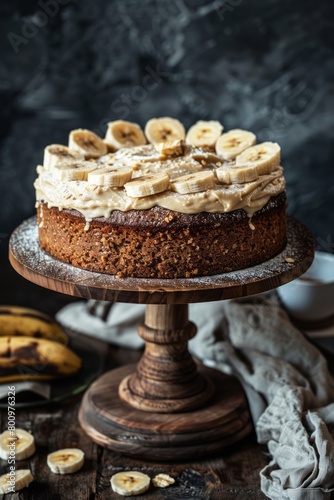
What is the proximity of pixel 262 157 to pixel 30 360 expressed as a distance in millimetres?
952

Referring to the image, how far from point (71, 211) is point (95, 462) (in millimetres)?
684

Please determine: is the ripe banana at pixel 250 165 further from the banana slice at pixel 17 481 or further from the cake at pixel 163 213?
the banana slice at pixel 17 481

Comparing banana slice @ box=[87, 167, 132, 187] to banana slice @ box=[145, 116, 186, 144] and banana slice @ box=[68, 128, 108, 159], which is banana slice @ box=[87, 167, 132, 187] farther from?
banana slice @ box=[145, 116, 186, 144]

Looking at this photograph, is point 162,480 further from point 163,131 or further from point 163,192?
point 163,131

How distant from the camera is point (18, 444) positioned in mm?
2314

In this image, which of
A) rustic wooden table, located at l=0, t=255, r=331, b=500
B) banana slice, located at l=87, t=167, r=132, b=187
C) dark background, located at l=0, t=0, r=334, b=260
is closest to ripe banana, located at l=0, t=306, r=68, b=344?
rustic wooden table, located at l=0, t=255, r=331, b=500

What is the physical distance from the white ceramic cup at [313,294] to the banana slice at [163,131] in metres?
0.64

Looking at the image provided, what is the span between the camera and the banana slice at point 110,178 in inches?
84.2

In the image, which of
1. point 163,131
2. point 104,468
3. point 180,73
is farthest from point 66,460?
point 180,73

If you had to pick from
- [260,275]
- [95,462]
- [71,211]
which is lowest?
[95,462]

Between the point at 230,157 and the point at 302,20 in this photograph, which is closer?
the point at 230,157

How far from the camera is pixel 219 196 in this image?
213cm

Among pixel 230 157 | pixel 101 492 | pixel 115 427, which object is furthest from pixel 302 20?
pixel 101 492

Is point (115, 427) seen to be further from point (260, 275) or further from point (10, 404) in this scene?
point (260, 275)
